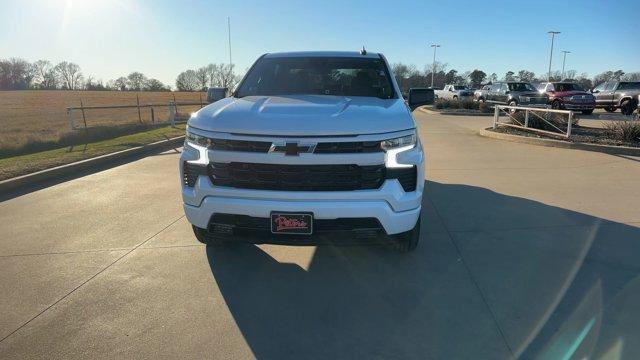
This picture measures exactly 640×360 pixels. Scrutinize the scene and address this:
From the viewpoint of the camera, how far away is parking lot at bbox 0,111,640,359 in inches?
114

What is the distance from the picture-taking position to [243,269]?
400 cm

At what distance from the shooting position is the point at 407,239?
146 inches

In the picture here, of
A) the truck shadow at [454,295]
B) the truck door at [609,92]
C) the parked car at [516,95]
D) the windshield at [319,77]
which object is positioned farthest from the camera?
the parked car at [516,95]

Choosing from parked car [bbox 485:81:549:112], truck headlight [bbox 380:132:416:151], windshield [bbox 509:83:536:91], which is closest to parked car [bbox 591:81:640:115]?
parked car [bbox 485:81:549:112]

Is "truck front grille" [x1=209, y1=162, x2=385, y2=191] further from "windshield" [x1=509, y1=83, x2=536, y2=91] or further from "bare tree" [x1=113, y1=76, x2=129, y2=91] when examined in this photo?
"bare tree" [x1=113, y1=76, x2=129, y2=91]

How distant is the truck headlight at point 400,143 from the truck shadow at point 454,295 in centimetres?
113

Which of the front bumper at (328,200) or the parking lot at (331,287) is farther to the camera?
the front bumper at (328,200)

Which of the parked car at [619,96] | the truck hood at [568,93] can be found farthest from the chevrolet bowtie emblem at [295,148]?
the parked car at [619,96]

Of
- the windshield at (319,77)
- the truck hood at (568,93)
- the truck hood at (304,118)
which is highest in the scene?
the windshield at (319,77)

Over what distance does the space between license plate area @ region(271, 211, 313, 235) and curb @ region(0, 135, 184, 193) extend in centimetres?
578

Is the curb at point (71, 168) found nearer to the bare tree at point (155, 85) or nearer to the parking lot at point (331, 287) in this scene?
the parking lot at point (331, 287)

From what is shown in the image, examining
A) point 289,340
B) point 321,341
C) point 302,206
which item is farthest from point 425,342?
point 302,206

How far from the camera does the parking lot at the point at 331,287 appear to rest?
2891 mm

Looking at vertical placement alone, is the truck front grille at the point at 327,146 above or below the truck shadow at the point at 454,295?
above
